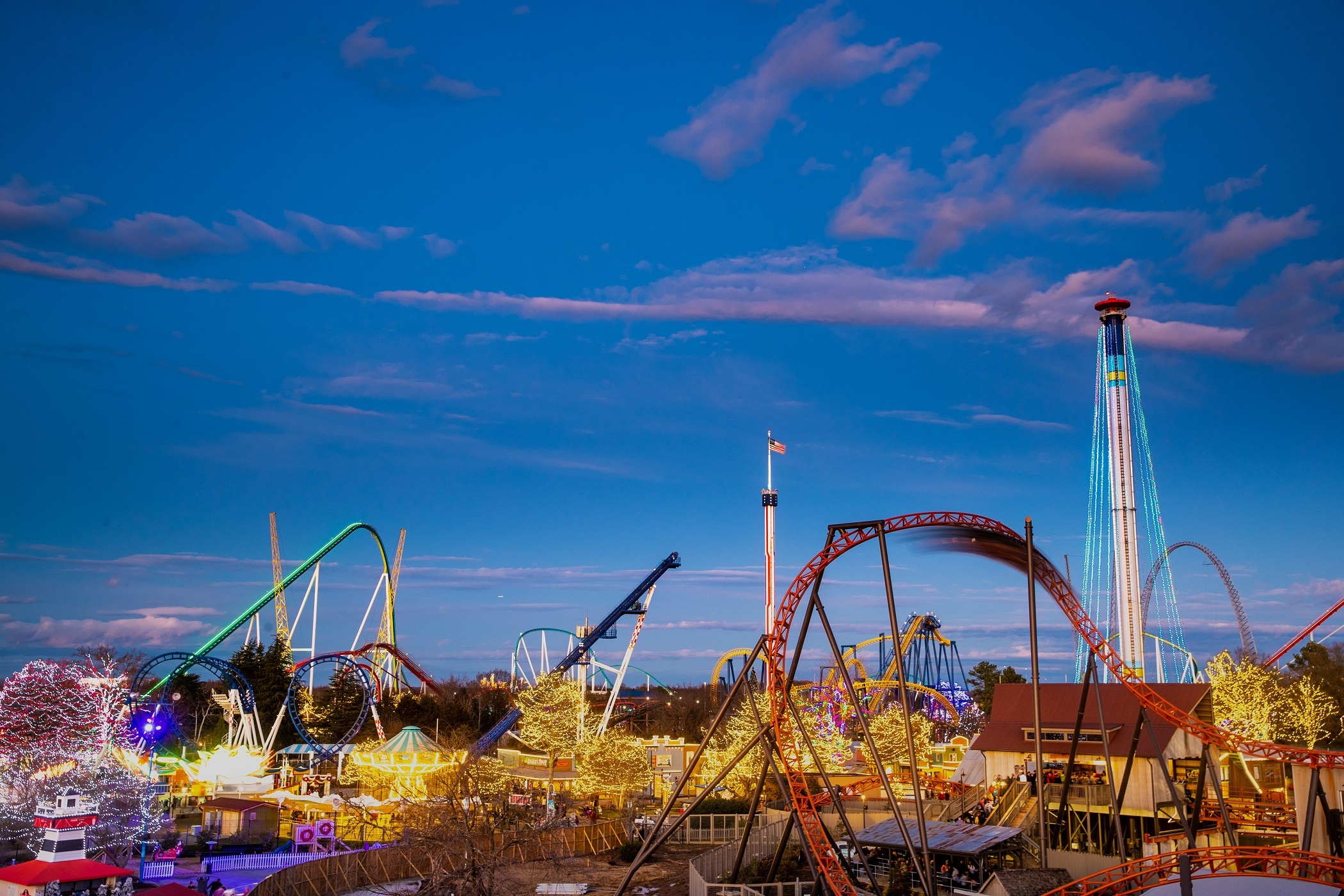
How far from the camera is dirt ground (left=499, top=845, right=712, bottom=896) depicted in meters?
24.4

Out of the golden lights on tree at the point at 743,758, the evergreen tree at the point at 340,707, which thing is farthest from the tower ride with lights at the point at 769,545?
the evergreen tree at the point at 340,707

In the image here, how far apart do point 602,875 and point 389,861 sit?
556cm

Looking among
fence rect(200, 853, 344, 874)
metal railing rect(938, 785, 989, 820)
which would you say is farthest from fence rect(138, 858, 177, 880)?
metal railing rect(938, 785, 989, 820)

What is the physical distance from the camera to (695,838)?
103 ft

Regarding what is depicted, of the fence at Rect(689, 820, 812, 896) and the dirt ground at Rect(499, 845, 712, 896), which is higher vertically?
the fence at Rect(689, 820, 812, 896)

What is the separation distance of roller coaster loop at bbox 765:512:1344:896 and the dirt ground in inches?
205

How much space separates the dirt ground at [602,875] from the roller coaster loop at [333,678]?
21.0 metres

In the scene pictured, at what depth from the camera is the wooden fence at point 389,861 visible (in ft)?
70.3

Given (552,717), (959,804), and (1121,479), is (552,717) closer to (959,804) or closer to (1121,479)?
(959,804)

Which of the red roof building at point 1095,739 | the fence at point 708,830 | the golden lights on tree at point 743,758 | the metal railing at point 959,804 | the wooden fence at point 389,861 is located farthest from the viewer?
the golden lights on tree at point 743,758

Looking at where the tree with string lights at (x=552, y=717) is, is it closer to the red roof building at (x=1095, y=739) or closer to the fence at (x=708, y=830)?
the fence at (x=708, y=830)

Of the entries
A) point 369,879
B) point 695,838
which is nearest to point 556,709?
point 695,838

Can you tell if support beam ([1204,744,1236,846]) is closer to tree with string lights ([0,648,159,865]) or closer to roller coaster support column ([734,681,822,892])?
roller coaster support column ([734,681,822,892])

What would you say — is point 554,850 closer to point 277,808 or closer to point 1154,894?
point 277,808
